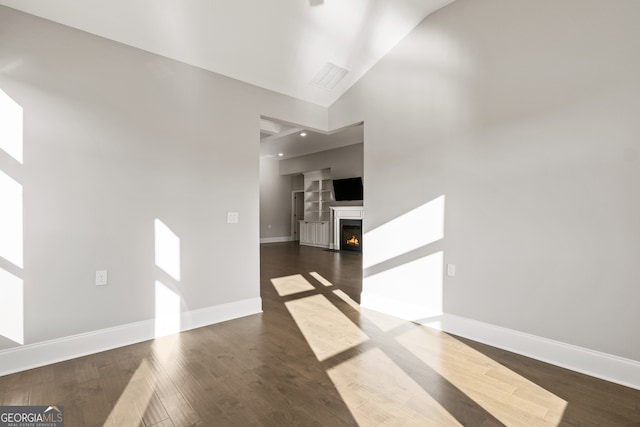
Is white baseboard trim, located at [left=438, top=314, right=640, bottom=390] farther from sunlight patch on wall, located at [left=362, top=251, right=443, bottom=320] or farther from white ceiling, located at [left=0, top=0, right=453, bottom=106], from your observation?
white ceiling, located at [left=0, top=0, right=453, bottom=106]

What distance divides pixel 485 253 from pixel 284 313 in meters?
2.26

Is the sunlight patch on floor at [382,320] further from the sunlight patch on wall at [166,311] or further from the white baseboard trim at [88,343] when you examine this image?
the sunlight patch on wall at [166,311]

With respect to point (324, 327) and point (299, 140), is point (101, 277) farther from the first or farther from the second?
point (299, 140)

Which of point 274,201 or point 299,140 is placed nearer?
point 299,140

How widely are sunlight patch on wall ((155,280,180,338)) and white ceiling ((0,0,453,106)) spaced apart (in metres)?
2.29

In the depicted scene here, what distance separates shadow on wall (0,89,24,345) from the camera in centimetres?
221

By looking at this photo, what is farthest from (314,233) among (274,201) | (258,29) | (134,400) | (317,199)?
(134,400)

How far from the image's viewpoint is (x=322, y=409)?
1.81 meters

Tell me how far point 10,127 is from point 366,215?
11.0ft

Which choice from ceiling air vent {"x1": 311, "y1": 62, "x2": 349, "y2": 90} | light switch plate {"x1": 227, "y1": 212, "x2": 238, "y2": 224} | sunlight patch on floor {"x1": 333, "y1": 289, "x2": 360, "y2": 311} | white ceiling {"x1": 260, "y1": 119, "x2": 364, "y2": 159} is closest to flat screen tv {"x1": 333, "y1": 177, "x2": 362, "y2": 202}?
white ceiling {"x1": 260, "y1": 119, "x2": 364, "y2": 159}

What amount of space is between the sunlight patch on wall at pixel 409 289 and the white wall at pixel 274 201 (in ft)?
25.1

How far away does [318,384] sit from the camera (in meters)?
2.06

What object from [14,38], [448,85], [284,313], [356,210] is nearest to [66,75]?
[14,38]

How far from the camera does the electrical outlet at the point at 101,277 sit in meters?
2.58
